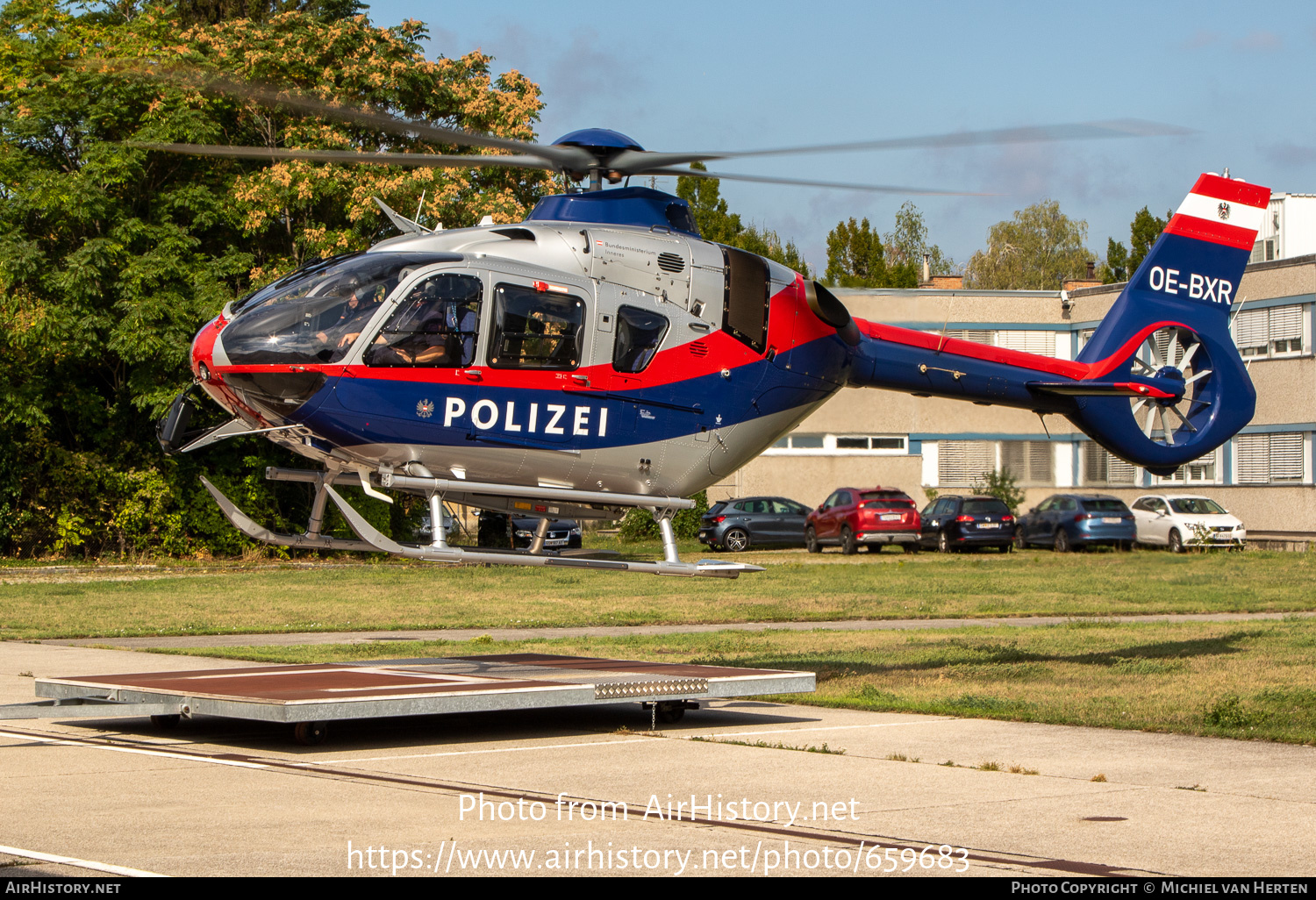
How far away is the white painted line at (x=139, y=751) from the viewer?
29.4ft

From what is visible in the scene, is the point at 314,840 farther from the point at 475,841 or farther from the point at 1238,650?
the point at 1238,650

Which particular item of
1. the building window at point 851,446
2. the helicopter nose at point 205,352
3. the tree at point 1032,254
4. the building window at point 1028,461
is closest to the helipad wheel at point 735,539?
the building window at point 851,446

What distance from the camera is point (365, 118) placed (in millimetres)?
11273

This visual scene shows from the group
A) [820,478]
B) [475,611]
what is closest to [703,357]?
[475,611]

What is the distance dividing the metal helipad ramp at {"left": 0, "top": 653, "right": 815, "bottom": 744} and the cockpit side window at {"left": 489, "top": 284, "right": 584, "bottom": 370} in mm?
2574

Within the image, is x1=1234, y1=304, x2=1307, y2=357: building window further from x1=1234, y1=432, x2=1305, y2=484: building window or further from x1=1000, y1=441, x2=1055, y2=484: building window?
x1=1000, y1=441, x2=1055, y2=484: building window

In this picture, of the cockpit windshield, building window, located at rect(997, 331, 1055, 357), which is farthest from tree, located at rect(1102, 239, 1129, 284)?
the cockpit windshield

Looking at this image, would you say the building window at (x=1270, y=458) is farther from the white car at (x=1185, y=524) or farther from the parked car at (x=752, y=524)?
the parked car at (x=752, y=524)

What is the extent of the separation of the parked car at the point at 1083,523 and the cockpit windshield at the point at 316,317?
30089 mm

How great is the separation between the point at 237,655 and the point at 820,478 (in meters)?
34.9

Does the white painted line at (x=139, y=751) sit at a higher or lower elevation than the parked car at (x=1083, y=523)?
lower

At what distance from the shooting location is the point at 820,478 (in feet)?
161

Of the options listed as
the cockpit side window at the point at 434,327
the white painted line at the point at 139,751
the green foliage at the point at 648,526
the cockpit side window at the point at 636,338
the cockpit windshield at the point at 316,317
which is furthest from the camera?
the green foliage at the point at 648,526

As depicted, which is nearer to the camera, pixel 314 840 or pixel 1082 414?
pixel 314 840
